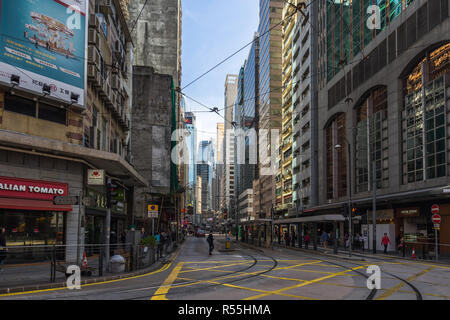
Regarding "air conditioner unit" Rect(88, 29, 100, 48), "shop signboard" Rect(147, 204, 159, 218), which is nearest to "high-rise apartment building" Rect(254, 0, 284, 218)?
"shop signboard" Rect(147, 204, 159, 218)

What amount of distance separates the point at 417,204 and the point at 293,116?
4683 cm

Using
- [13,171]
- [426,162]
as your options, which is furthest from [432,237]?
A: [13,171]

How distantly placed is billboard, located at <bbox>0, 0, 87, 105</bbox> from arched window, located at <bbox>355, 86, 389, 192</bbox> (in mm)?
30480

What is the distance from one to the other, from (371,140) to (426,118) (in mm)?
10285

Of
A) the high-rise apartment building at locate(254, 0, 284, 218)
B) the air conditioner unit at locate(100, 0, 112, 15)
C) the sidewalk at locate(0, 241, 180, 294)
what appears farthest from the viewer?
the high-rise apartment building at locate(254, 0, 284, 218)

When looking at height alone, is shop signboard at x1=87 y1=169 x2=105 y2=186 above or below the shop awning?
above

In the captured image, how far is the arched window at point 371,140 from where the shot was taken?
42022 mm

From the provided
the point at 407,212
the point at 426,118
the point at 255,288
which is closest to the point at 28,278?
the point at 255,288

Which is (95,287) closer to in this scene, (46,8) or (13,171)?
(13,171)

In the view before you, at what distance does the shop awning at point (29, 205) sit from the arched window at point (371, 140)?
3127 centimetres

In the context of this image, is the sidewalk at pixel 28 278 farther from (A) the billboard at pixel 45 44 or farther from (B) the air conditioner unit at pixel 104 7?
(B) the air conditioner unit at pixel 104 7

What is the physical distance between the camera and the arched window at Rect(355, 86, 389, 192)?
42.0 meters

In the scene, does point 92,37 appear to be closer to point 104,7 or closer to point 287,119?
point 104,7

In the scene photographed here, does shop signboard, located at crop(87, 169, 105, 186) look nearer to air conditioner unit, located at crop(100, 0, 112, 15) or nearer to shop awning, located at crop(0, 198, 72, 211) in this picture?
shop awning, located at crop(0, 198, 72, 211)
